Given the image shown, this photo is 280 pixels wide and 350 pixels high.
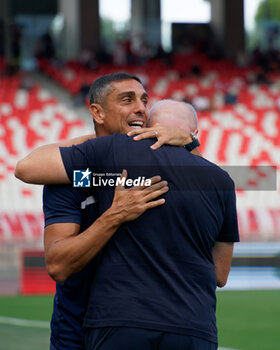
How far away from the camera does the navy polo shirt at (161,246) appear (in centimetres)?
216

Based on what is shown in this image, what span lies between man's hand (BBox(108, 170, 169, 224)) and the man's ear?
413 mm

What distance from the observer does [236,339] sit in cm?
606

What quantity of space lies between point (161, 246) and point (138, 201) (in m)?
0.16

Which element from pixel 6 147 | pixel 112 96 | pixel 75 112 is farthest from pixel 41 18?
pixel 112 96

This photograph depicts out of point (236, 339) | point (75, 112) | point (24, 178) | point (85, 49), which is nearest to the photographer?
point (24, 178)

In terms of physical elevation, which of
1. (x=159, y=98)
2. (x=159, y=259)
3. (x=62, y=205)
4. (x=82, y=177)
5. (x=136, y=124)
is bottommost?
(x=159, y=98)

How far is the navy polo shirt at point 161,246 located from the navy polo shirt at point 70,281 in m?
0.09

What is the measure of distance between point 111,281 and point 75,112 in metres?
14.6

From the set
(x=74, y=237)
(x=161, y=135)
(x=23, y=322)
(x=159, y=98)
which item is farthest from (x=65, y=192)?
(x=159, y=98)

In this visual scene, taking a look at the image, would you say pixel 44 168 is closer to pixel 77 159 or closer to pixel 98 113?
pixel 77 159

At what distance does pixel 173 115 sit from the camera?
2586 mm

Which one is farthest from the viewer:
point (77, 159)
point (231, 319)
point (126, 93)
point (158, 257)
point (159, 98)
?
point (159, 98)

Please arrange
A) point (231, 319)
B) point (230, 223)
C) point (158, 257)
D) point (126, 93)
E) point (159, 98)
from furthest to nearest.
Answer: point (159, 98) → point (231, 319) → point (126, 93) → point (230, 223) → point (158, 257)

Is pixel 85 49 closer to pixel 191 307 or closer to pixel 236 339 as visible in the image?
pixel 236 339
